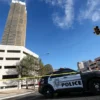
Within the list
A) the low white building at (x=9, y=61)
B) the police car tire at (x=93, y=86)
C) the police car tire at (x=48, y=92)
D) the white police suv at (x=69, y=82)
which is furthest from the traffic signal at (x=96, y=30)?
the low white building at (x=9, y=61)

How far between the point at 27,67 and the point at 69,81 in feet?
138

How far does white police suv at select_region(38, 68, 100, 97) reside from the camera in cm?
880

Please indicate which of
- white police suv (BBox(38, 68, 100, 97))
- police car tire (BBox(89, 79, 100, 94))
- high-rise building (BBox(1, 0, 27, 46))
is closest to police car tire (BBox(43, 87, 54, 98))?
white police suv (BBox(38, 68, 100, 97))

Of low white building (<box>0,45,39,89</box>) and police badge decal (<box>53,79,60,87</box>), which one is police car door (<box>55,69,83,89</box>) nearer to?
police badge decal (<box>53,79,60,87</box>)

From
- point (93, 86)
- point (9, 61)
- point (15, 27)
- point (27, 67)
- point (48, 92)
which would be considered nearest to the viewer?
point (93, 86)

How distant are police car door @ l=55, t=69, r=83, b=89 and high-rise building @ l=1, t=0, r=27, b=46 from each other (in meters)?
158

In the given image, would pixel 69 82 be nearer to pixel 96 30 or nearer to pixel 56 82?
pixel 56 82

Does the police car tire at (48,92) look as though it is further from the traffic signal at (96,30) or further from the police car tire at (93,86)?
the traffic signal at (96,30)

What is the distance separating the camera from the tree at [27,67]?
5069cm

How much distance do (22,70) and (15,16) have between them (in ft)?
468

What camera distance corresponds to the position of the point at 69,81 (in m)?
9.52

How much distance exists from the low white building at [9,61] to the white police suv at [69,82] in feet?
149

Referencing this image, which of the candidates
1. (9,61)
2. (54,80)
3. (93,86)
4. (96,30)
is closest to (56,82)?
(54,80)

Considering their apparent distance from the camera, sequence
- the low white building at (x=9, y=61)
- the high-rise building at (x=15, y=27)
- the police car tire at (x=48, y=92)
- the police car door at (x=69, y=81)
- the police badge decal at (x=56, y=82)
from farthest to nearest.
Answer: the high-rise building at (x=15, y=27), the low white building at (x=9, y=61), the police car tire at (x=48, y=92), the police badge decal at (x=56, y=82), the police car door at (x=69, y=81)
